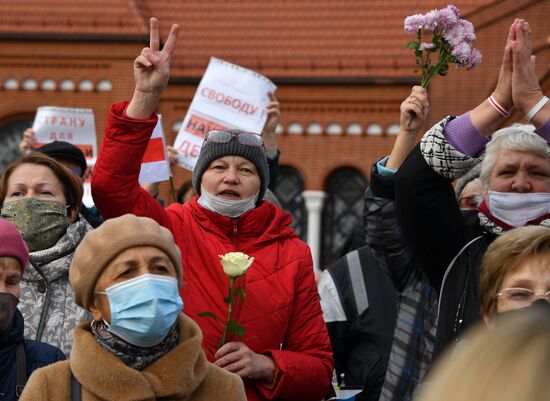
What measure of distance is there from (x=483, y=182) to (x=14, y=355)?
5.86ft

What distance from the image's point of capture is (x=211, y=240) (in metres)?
4.81

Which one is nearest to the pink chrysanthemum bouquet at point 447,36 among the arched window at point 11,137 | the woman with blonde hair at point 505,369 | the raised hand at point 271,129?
the raised hand at point 271,129

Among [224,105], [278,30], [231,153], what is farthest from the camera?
[278,30]

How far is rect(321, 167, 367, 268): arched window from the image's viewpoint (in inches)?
817

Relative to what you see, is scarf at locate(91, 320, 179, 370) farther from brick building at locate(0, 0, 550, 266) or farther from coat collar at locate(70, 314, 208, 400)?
brick building at locate(0, 0, 550, 266)

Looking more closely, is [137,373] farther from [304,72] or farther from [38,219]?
[304,72]

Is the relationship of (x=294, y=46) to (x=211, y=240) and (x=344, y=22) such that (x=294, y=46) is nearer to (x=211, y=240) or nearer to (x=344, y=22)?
(x=344, y=22)

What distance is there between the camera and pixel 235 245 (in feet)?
15.8

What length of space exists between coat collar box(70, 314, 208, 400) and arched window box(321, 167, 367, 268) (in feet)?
55.3

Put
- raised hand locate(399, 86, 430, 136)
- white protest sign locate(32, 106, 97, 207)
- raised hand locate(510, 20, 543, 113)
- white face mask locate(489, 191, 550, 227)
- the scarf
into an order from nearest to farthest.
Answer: the scarf → raised hand locate(510, 20, 543, 113) → white face mask locate(489, 191, 550, 227) → raised hand locate(399, 86, 430, 136) → white protest sign locate(32, 106, 97, 207)

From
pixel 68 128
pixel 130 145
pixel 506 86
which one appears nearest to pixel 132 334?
pixel 130 145

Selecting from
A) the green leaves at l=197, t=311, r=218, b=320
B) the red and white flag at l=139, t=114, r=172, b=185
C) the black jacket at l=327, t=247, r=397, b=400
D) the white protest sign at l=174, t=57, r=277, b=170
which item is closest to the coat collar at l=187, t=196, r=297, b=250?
the green leaves at l=197, t=311, r=218, b=320

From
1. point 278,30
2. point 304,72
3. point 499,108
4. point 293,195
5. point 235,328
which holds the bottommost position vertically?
point 293,195

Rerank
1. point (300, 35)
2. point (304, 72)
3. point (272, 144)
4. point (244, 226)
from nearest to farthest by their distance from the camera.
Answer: point (244, 226)
point (272, 144)
point (304, 72)
point (300, 35)
